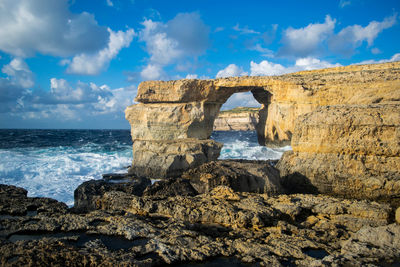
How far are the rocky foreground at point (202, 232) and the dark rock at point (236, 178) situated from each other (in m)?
0.66

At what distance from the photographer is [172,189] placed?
19.5 ft

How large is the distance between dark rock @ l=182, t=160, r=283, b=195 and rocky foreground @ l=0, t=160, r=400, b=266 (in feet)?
2.17

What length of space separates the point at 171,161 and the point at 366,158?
7.81m

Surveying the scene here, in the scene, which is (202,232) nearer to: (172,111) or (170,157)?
(170,157)

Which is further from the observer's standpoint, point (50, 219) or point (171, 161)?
point (171, 161)

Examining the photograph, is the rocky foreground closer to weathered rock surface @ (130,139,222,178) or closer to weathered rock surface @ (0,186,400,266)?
weathered rock surface @ (0,186,400,266)

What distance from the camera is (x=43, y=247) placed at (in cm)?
278

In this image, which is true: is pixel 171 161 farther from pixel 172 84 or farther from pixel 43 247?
pixel 43 247

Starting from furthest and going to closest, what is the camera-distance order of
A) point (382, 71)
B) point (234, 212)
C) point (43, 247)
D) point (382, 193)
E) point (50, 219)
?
point (382, 71), point (382, 193), point (234, 212), point (50, 219), point (43, 247)

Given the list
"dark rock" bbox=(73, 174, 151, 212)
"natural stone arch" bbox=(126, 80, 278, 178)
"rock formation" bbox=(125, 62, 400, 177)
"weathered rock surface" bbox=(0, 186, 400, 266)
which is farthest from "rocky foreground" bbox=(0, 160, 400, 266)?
"natural stone arch" bbox=(126, 80, 278, 178)

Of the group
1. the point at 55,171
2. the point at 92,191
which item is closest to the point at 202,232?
the point at 92,191

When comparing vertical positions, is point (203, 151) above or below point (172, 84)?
below

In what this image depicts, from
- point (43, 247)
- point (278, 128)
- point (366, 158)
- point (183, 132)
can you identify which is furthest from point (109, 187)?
point (278, 128)

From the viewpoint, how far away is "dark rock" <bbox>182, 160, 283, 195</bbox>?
621 centimetres
